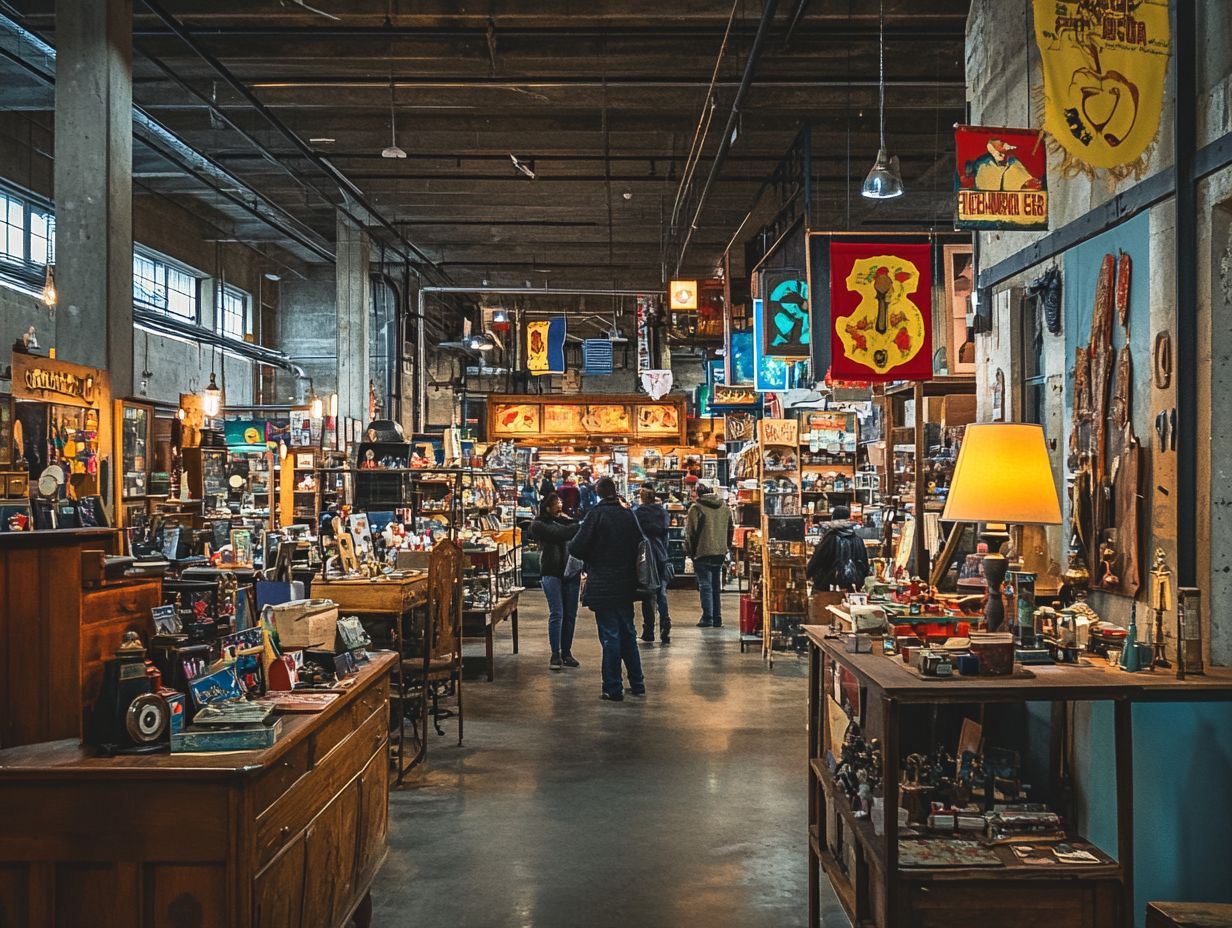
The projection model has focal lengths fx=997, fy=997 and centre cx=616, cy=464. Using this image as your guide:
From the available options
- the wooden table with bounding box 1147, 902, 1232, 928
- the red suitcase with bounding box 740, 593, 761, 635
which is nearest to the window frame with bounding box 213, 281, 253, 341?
the red suitcase with bounding box 740, 593, 761, 635

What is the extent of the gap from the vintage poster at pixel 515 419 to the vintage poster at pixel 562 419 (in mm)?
→ 222

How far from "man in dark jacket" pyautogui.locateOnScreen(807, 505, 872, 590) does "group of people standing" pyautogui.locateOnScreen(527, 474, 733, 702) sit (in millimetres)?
1521

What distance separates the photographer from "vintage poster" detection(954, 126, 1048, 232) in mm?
4551

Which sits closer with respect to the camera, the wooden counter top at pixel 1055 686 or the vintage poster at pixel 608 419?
the wooden counter top at pixel 1055 686

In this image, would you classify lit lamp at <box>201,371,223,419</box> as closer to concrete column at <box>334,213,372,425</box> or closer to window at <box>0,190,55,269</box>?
window at <box>0,190,55,269</box>

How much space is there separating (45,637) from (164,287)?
14907 millimetres

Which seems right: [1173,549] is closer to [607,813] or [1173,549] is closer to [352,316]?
[607,813]

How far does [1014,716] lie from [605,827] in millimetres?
2188

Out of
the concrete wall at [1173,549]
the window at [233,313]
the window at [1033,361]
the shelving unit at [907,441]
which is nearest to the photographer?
the concrete wall at [1173,549]

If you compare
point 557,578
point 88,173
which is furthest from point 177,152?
point 557,578

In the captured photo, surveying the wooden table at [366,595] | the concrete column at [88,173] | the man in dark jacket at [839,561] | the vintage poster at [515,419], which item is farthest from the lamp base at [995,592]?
the vintage poster at [515,419]

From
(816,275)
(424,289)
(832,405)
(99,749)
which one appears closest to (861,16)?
(816,275)

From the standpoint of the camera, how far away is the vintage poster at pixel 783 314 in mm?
9844

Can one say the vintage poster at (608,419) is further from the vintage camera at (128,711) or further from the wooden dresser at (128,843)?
the wooden dresser at (128,843)
